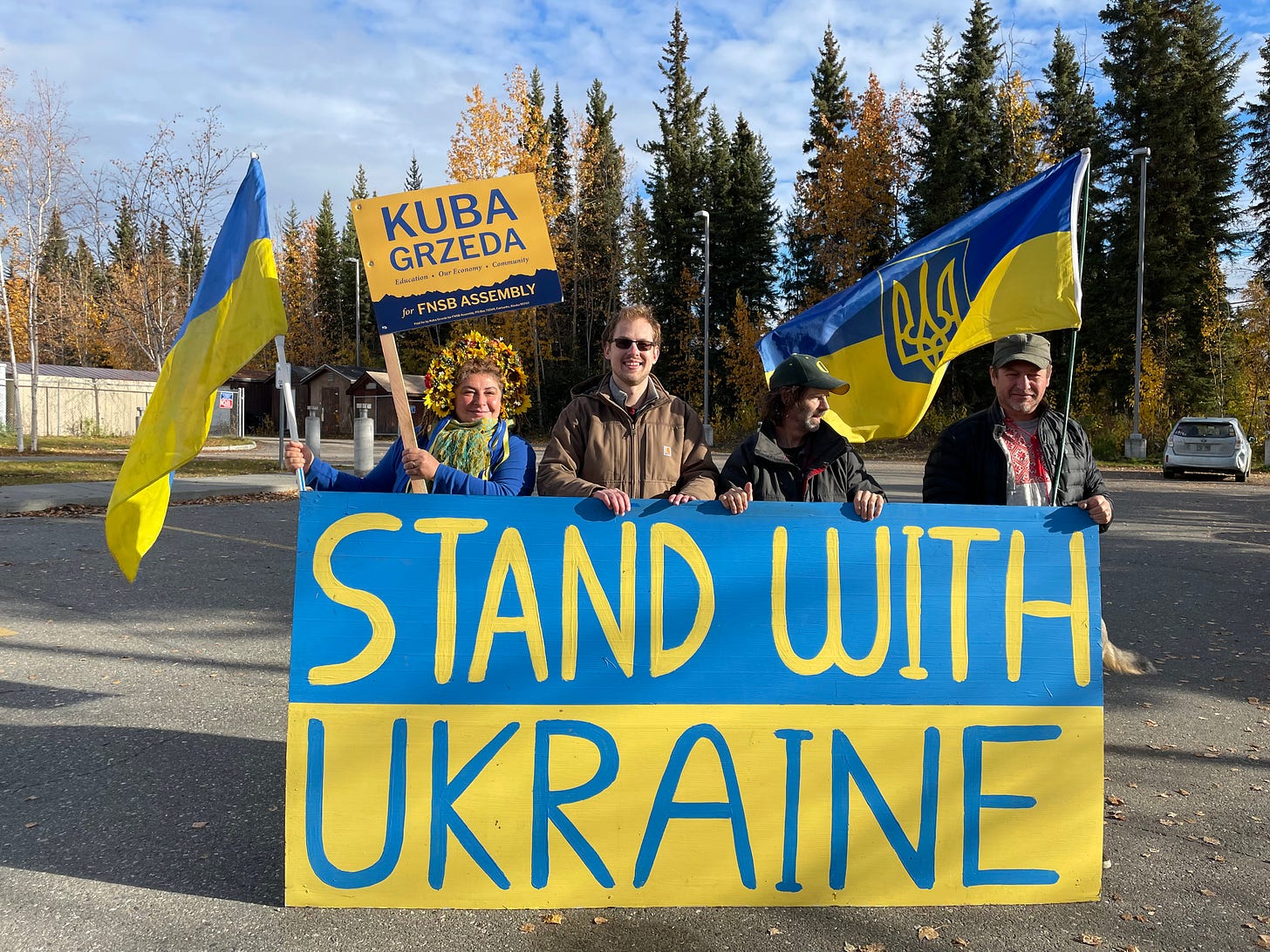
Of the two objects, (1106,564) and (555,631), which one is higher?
(555,631)

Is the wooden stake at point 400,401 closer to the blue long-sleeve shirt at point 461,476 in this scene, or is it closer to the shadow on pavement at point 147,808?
the blue long-sleeve shirt at point 461,476

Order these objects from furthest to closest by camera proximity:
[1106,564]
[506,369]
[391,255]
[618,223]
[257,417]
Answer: [257,417] → [618,223] → [1106,564] → [506,369] → [391,255]

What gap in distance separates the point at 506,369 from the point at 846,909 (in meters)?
2.66

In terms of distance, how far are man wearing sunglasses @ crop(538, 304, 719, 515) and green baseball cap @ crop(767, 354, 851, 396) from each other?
369 millimetres

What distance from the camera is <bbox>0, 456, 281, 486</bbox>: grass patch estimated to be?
16.4 m

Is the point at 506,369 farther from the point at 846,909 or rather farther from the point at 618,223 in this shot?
the point at 618,223

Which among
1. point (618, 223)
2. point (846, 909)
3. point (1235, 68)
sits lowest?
point (846, 909)

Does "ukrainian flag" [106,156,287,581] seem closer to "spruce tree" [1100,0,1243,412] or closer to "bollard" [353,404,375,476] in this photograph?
"bollard" [353,404,375,476]

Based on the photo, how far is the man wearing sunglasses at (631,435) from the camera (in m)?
3.65

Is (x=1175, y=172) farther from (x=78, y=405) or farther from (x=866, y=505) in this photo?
(x=78, y=405)

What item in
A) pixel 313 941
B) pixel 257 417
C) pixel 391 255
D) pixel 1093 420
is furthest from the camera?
pixel 257 417

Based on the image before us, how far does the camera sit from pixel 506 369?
4.32 m

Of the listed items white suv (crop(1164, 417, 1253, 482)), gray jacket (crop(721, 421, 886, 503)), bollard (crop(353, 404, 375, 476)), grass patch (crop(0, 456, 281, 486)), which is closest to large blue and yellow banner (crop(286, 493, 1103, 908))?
gray jacket (crop(721, 421, 886, 503))

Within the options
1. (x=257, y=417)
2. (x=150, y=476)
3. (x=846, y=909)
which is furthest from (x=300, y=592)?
(x=257, y=417)
